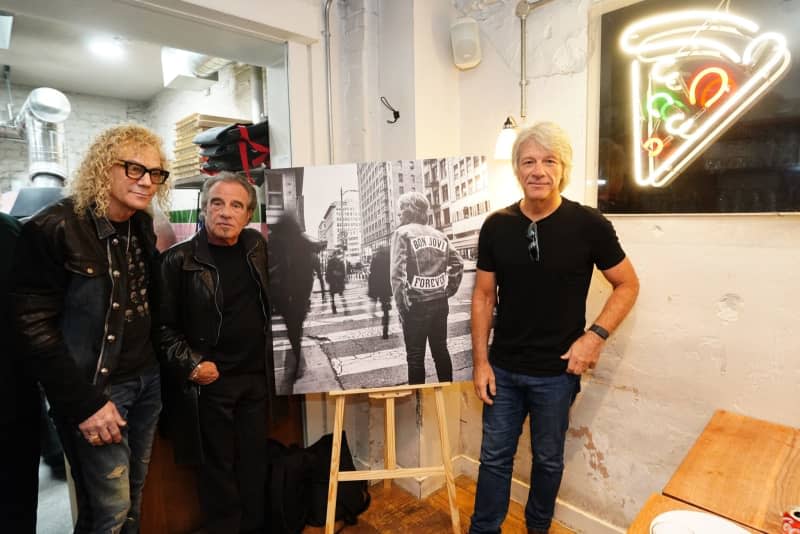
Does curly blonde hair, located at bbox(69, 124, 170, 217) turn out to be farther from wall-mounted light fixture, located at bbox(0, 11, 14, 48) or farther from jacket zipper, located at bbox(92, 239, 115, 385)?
wall-mounted light fixture, located at bbox(0, 11, 14, 48)

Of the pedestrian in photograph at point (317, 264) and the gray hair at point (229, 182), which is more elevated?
the gray hair at point (229, 182)

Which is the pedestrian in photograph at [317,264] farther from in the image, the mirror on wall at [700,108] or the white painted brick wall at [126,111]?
the white painted brick wall at [126,111]

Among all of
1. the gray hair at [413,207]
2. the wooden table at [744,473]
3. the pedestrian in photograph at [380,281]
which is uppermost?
the gray hair at [413,207]

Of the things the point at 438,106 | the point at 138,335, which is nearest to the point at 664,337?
the point at 438,106

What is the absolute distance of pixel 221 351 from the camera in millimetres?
1691

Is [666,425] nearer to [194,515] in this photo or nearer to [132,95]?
[194,515]

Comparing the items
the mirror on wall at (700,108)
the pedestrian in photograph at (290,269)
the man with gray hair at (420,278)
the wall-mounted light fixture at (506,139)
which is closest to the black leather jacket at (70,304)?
the pedestrian in photograph at (290,269)

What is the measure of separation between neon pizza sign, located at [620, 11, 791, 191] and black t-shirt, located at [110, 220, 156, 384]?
1834 mm

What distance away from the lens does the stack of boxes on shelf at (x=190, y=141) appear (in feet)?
8.91

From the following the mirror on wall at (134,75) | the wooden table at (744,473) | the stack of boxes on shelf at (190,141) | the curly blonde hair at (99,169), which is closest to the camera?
the wooden table at (744,473)

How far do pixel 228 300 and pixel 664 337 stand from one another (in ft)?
5.56

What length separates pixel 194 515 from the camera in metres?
1.96

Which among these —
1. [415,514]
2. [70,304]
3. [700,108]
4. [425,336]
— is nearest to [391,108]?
[425,336]

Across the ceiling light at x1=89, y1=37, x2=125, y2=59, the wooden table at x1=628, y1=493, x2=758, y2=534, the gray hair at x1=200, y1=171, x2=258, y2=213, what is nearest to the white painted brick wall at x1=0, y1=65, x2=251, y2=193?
the ceiling light at x1=89, y1=37, x2=125, y2=59
